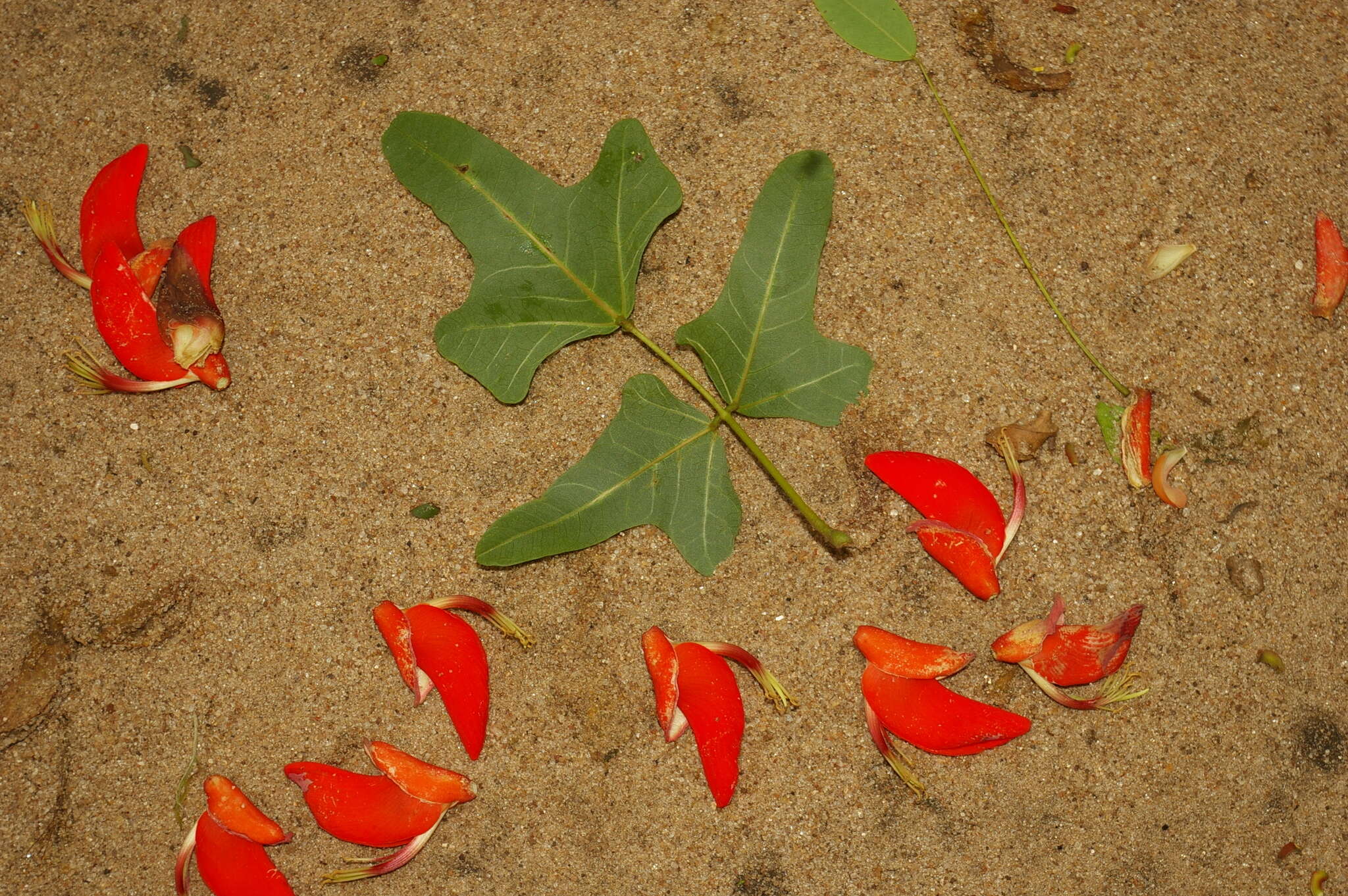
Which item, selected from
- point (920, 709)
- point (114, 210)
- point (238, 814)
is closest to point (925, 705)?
point (920, 709)

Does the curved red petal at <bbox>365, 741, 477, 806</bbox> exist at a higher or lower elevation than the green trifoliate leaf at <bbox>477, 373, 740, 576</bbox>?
lower

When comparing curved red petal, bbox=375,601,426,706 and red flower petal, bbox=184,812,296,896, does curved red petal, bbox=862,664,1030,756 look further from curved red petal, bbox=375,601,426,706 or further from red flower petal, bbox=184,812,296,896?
red flower petal, bbox=184,812,296,896

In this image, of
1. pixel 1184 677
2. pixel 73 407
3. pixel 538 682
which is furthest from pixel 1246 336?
pixel 73 407

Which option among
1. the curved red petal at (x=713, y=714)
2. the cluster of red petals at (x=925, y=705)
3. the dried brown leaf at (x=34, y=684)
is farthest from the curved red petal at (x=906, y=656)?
the dried brown leaf at (x=34, y=684)

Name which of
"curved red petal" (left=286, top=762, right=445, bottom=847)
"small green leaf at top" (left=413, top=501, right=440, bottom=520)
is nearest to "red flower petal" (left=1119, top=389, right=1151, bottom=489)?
"small green leaf at top" (left=413, top=501, right=440, bottom=520)

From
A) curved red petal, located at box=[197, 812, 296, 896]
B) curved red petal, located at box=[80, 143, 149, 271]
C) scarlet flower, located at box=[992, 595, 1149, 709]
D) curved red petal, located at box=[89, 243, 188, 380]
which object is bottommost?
curved red petal, located at box=[197, 812, 296, 896]

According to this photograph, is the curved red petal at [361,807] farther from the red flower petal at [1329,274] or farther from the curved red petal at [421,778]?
the red flower petal at [1329,274]

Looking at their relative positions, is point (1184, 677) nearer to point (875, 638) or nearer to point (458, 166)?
point (875, 638)
